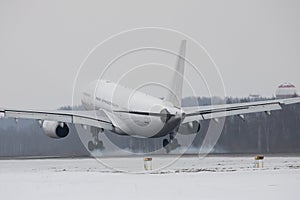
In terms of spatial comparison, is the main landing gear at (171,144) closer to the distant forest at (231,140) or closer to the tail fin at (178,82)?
the tail fin at (178,82)

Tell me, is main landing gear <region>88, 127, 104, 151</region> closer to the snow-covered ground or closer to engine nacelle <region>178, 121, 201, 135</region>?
engine nacelle <region>178, 121, 201, 135</region>

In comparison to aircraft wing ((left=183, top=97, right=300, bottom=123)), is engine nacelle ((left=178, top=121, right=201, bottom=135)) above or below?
below

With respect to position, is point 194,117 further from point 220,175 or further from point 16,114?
point 220,175

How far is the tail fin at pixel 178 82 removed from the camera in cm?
5431

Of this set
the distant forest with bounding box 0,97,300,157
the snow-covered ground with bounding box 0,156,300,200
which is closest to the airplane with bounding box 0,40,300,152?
the distant forest with bounding box 0,97,300,157

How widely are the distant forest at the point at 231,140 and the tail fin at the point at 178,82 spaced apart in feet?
53.0

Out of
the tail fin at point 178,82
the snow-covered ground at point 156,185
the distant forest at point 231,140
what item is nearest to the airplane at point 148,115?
the tail fin at point 178,82

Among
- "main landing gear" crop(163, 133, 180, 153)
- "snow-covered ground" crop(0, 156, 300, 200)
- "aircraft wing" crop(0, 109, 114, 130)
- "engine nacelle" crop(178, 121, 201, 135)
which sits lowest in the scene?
"snow-covered ground" crop(0, 156, 300, 200)

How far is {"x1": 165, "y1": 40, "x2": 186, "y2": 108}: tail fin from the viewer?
5431 cm

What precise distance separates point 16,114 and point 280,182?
96.9 ft

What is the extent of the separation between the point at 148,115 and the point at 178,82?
6.61 meters

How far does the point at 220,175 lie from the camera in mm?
34844

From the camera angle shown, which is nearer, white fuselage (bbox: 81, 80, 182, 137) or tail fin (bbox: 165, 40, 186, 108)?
white fuselage (bbox: 81, 80, 182, 137)

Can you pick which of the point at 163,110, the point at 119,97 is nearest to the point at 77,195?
the point at 163,110
